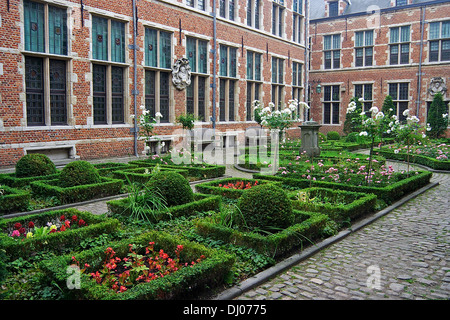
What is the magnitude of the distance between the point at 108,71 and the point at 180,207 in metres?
10.2

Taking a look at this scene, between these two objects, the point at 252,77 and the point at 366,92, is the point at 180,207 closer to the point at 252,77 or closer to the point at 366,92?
the point at 252,77

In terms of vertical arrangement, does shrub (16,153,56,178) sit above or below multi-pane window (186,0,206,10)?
below

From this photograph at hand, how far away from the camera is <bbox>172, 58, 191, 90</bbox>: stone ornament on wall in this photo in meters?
18.3

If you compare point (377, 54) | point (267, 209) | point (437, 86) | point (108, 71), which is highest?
point (377, 54)

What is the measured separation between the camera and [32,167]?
1013cm

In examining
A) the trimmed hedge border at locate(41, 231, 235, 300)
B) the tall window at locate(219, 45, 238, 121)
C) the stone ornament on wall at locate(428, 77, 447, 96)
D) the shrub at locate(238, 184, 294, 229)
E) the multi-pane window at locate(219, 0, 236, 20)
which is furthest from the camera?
the stone ornament on wall at locate(428, 77, 447, 96)

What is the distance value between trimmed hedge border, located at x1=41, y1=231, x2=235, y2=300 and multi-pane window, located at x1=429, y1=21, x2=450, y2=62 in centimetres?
2988

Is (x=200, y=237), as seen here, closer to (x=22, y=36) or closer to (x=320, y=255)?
(x=320, y=255)

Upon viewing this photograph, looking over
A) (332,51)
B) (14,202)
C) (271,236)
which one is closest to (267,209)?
(271,236)

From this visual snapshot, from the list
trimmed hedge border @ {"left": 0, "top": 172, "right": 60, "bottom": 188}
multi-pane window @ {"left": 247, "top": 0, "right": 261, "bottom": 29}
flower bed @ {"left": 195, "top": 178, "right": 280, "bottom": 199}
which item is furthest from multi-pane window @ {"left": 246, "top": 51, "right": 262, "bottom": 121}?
trimmed hedge border @ {"left": 0, "top": 172, "right": 60, "bottom": 188}

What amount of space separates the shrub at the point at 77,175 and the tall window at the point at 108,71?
21.4ft

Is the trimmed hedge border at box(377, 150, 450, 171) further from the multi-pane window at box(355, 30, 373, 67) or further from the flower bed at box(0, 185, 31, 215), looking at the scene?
the multi-pane window at box(355, 30, 373, 67)
